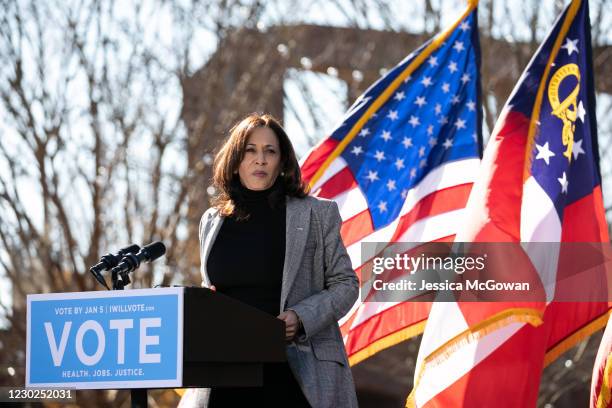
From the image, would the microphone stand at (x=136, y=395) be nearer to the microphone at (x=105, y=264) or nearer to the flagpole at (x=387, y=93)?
the microphone at (x=105, y=264)

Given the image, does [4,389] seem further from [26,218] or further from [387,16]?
[387,16]

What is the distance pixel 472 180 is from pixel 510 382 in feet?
5.38

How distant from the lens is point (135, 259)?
11.6 ft

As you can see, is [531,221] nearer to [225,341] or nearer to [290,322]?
[290,322]

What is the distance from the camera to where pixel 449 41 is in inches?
265

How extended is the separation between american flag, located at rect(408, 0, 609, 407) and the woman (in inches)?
50.0

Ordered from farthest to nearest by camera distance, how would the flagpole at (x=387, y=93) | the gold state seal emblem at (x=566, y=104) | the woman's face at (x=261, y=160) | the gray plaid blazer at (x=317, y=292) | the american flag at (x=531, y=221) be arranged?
the flagpole at (x=387, y=93) < the gold state seal emblem at (x=566, y=104) < the american flag at (x=531, y=221) < the woman's face at (x=261, y=160) < the gray plaid blazer at (x=317, y=292)

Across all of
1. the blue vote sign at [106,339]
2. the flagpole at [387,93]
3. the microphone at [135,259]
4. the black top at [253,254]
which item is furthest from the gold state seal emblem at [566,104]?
the blue vote sign at [106,339]

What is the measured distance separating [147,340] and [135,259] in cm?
44

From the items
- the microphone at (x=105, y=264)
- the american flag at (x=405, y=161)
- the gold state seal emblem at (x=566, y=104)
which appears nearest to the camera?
the microphone at (x=105, y=264)

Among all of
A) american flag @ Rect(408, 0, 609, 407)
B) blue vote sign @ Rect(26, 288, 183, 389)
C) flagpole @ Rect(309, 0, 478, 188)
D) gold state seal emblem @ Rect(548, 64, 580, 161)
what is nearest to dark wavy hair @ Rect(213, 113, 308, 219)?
blue vote sign @ Rect(26, 288, 183, 389)

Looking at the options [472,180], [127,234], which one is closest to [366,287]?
[472,180]

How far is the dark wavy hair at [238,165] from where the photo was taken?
4066 mm

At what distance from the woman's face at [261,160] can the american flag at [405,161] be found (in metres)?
2.19
